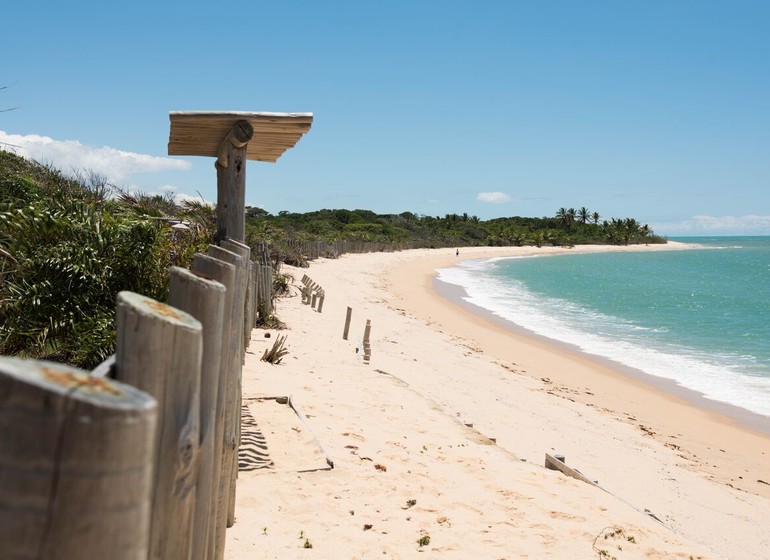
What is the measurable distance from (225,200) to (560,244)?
10801 centimetres

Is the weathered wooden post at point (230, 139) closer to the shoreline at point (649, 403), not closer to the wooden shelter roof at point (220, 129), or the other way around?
the wooden shelter roof at point (220, 129)

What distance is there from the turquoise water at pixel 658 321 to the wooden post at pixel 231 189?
11.8m

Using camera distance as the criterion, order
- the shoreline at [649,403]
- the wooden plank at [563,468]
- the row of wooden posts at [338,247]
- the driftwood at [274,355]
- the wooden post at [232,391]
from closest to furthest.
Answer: the wooden post at [232,391] → the wooden plank at [563,468] → the driftwood at [274,355] → the shoreline at [649,403] → the row of wooden posts at [338,247]

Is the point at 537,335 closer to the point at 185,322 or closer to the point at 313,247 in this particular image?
the point at 185,322

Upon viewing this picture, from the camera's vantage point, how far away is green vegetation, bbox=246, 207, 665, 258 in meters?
70.5

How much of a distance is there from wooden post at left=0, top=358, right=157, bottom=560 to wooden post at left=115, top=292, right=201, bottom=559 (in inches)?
18.0

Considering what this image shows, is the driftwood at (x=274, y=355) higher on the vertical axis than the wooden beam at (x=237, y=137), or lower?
lower

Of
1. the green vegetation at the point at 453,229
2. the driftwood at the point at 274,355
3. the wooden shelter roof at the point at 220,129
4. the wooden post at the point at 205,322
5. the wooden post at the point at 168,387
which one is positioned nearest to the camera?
the wooden post at the point at 168,387

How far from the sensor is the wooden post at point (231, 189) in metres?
5.10

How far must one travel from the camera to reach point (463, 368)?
1412cm

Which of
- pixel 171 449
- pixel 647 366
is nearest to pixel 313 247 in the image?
pixel 647 366

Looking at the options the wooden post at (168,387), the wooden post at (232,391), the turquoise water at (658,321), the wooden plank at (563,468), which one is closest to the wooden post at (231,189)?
the wooden post at (232,391)

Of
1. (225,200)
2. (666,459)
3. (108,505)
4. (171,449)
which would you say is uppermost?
(225,200)

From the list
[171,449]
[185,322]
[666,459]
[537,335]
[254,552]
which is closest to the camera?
[185,322]
